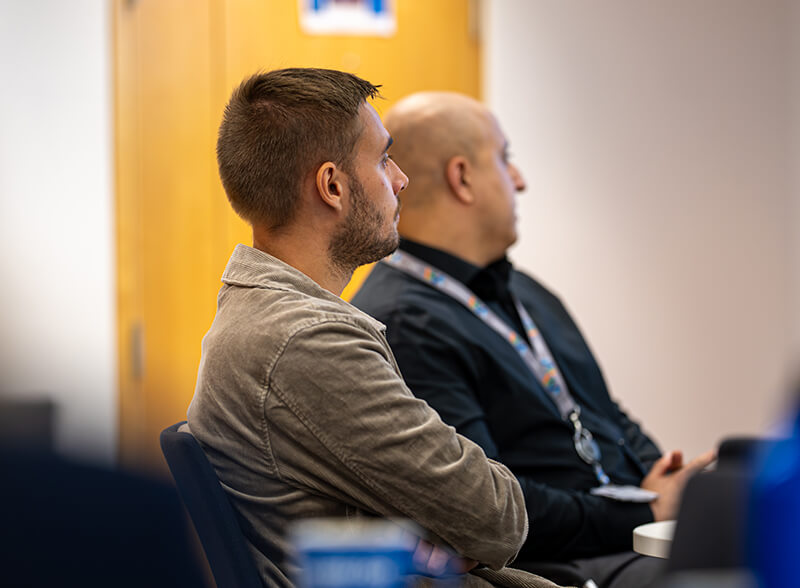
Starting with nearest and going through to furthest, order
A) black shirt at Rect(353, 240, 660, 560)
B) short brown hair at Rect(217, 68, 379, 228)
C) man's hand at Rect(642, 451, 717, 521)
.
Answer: short brown hair at Rect(217, 68, 379, 228) → black shirt at Rect(353, 240, 660, 560) → man's hand at Rect(642, 451, 717, 521)

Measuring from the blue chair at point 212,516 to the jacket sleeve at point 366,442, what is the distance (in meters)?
0.09

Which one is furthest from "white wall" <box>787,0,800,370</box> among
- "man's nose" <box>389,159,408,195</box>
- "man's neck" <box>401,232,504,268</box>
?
"man's nose" <box>389,159,408,195</box>

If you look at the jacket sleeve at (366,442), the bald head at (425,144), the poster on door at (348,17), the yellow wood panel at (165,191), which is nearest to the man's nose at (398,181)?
the jacket sleeve at (366,442)

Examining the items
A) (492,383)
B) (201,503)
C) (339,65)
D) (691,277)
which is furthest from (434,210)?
(691,277)

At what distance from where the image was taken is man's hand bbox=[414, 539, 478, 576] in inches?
46.1

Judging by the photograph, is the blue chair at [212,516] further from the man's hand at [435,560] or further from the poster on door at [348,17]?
the poster on door at [348,17]

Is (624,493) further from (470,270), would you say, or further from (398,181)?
(398,181)

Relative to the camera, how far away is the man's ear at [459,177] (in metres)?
2.17

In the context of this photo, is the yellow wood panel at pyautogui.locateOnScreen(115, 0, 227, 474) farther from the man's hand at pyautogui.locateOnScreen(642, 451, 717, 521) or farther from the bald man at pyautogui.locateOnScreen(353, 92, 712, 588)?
the man's hand at pyautogui.locateOnScreen(642, 451, 717, 521)

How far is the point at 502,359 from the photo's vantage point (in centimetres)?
195

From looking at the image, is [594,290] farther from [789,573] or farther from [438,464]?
[789,573]

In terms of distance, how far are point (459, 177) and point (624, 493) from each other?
80cm

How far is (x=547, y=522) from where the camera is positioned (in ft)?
5.95

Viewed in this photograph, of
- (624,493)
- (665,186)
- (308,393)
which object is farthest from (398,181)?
(665,186)
